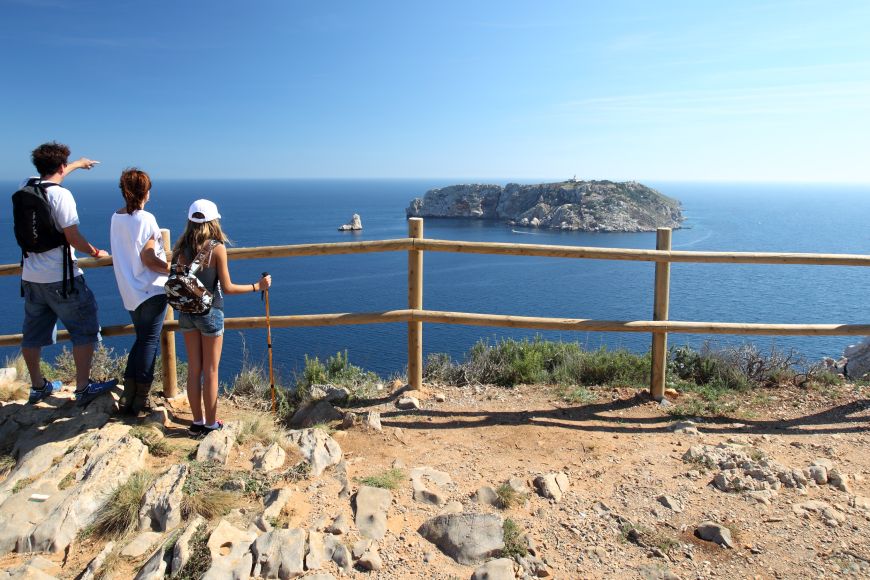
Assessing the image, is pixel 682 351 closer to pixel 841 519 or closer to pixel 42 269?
pixel 841 519

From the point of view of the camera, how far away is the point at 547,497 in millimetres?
4094

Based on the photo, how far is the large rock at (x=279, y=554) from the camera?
10.3ft

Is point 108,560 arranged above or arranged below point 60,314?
below

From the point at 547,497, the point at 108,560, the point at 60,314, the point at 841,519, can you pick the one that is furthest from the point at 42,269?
the point at 841,519

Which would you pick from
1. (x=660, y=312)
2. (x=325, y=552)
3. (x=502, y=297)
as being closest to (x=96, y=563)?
(x=325, y=552)

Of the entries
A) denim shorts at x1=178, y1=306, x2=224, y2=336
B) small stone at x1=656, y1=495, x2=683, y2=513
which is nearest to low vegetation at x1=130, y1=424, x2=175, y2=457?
denim shorts at x1=178, y1=306, x2=224, y2=336

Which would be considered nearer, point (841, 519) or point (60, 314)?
point (841, 519)

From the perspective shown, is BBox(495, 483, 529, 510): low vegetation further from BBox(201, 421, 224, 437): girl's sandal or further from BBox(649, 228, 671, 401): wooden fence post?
BBox(649, 228, 671, 401): wooden fence post

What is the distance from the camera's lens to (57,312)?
4828mm

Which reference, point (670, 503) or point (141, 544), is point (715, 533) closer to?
point (670, 503)

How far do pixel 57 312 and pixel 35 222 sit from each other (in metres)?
0.76

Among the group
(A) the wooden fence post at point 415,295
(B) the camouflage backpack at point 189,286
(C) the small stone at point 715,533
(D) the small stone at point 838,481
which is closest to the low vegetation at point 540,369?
(A) the wooden fence post at point 415,295

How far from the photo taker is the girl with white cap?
4.20 metres

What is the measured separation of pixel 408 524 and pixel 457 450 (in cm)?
127
